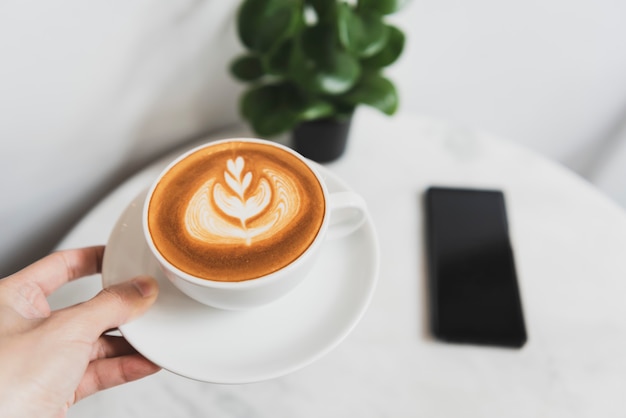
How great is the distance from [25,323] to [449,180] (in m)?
0.58

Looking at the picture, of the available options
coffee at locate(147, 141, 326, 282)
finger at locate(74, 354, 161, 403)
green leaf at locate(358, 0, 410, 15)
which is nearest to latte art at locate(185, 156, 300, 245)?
coffee at locate(147, 141, 326, 282)

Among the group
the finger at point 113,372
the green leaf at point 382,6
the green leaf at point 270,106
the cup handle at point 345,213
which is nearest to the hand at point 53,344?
the finger at point 113,372

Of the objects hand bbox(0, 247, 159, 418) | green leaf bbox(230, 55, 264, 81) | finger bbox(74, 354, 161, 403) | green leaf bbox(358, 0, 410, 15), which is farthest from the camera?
green leaf bbox(230, 55, 264, 81)

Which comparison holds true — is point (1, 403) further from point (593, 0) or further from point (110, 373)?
point (593, 0)

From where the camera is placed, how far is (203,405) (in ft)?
1.87

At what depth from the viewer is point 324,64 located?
643mm

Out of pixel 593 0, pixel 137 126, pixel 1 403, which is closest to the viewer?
pixel 1 403

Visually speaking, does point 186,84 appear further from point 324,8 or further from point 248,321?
point 248,321

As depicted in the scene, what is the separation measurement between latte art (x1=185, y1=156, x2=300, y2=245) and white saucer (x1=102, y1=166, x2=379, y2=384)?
80 millimetres

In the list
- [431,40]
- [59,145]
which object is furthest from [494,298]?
[59,145]

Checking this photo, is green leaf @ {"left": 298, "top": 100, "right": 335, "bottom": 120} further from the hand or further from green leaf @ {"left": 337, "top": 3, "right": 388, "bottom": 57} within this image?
the hand

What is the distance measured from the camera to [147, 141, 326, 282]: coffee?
46 cm

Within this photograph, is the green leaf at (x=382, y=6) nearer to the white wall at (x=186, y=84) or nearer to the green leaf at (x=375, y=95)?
the green leaf at (x=375, y=95)

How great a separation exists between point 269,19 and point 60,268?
1.26 feet
